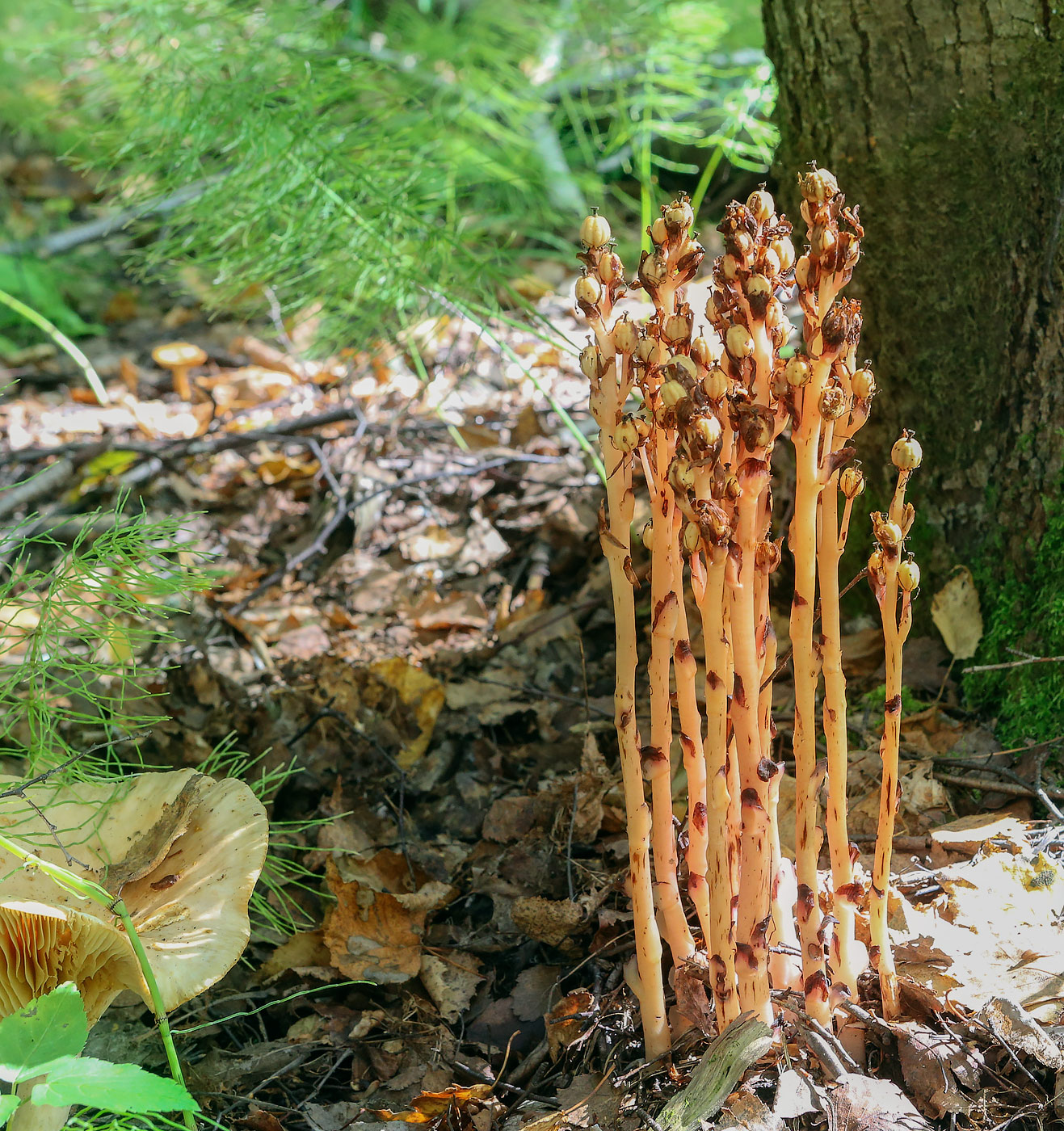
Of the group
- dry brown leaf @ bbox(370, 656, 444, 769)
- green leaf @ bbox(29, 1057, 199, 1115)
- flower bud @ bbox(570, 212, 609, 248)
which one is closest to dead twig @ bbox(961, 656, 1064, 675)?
flower bud @ bbox(570, 212, 609, 248)

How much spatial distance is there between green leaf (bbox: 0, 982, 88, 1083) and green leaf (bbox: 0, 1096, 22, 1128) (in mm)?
22

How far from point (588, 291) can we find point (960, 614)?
54.8 inches

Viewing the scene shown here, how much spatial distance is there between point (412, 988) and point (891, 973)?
0.99m

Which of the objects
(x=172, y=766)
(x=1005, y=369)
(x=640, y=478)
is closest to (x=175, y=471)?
(x=172, y=766)

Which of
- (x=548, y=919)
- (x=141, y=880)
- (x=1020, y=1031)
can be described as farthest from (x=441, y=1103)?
(x=1020, y=1031)

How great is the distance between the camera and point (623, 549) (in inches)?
58.2

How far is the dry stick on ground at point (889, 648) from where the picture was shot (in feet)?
4.65

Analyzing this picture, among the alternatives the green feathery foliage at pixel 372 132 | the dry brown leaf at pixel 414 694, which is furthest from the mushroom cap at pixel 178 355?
the dry brown leaf at pixel 414 694

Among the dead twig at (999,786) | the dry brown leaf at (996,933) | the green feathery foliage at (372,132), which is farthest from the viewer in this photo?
the green feathery foliage at (372,132)

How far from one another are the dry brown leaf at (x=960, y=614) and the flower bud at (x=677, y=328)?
125 centimetres

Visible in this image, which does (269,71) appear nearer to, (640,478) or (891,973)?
(640,478)

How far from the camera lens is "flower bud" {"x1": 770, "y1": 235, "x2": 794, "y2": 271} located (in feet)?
4.46

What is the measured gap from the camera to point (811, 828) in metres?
1.51

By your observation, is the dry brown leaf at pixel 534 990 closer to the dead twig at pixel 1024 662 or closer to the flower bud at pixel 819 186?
the dead twig at pixel 1024 662
